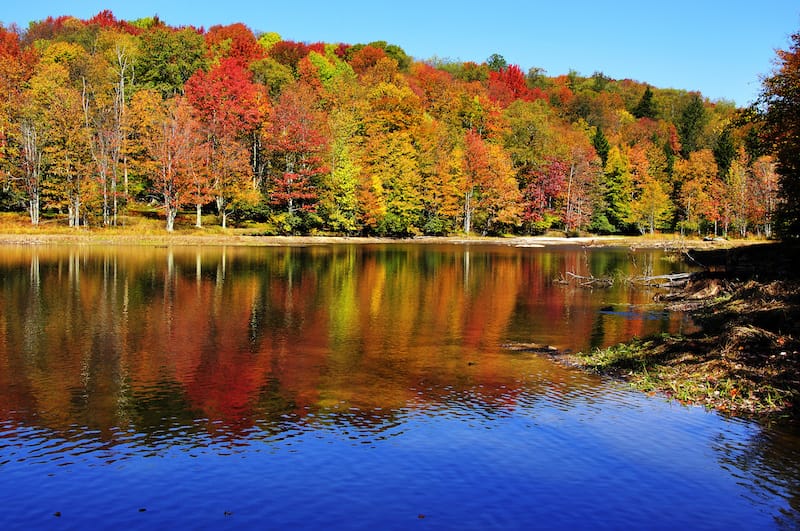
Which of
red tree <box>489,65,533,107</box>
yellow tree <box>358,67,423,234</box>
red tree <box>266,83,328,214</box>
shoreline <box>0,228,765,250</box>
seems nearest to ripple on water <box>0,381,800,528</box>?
shoreline <box>0,228,765,250</box>

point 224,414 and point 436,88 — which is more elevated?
point 436,88

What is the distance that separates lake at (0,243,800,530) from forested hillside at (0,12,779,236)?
1372 inches

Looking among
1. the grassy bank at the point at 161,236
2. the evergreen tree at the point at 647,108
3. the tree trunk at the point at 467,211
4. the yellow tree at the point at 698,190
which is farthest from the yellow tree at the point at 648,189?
the evergreen tree at the point at 647,108

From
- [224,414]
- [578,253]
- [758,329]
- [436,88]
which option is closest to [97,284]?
[224,414]

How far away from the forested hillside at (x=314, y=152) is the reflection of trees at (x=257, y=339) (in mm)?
26458

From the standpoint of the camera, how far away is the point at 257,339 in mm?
25094

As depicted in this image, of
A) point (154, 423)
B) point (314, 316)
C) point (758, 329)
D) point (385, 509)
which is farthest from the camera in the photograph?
point (314, 316)

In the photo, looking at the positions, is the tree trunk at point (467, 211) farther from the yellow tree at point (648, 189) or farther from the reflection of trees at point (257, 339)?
the reflection of trees at point (257, 339)

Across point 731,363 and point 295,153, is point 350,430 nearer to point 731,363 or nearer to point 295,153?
point 731,363

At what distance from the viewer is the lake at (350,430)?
1116 centimetres

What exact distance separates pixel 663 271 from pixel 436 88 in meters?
85.9

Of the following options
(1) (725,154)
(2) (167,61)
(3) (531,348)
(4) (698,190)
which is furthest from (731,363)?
(1) (725,154)

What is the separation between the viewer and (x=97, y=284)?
127 ft

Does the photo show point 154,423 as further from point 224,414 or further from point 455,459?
point 455,459
